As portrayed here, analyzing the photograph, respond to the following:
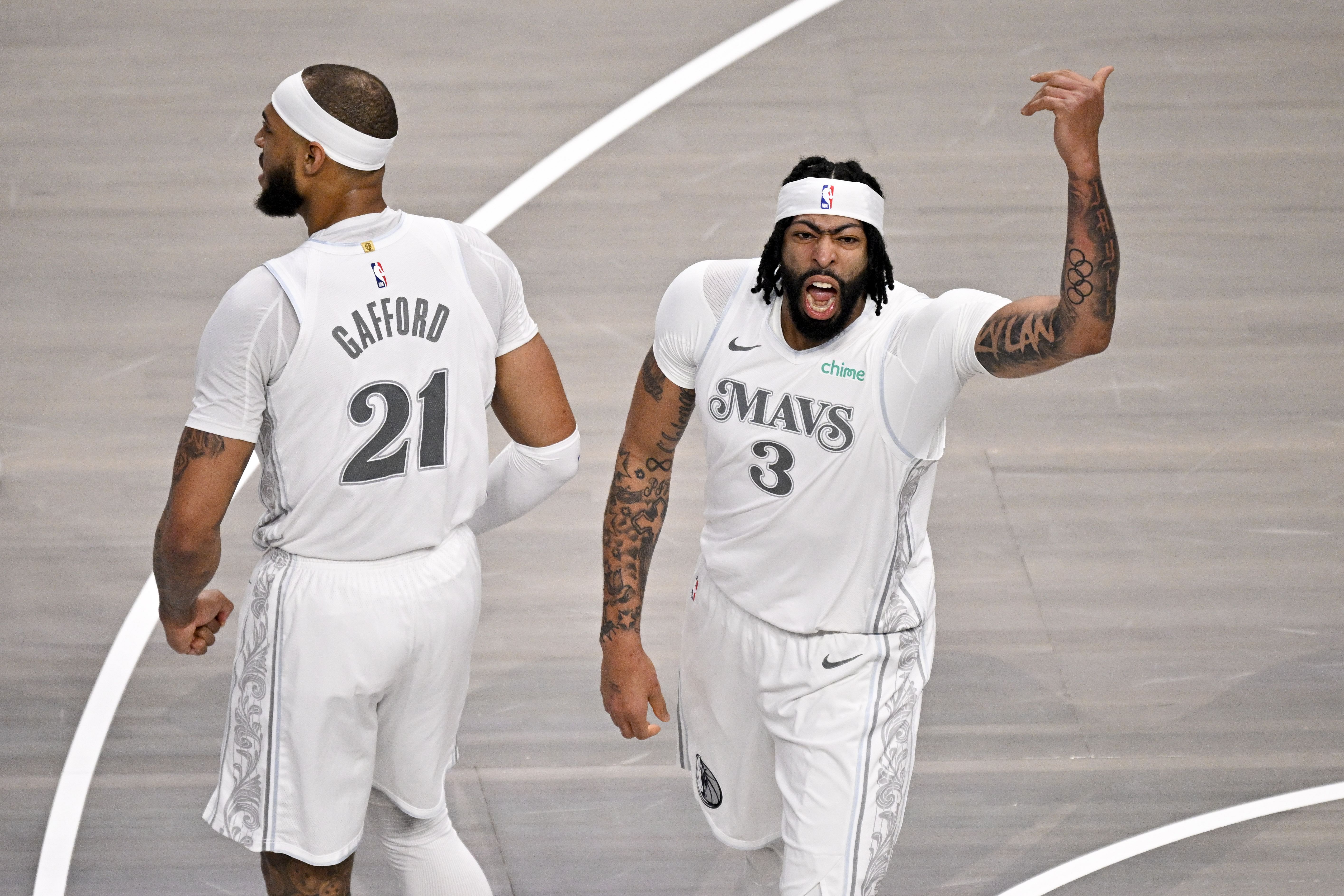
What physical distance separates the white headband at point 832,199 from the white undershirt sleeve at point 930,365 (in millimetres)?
262

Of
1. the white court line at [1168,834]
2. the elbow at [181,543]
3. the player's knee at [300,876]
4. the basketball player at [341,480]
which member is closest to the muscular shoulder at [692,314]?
the basketball player at [341,480]

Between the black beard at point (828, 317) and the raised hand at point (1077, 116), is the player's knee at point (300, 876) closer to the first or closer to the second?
the black beard at point (828, 317)

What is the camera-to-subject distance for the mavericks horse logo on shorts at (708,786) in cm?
399

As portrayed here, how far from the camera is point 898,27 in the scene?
9383 mm

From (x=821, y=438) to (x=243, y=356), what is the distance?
4.22 feet

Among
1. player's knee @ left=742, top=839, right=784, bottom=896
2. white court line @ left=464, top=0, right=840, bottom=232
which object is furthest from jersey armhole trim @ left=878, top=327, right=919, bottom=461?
white court line @ left=464, top=0, right=840, bottom=232

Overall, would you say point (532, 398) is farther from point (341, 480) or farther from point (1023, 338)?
point (1023, 338)

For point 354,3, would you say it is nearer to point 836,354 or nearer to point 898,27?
point 898,27

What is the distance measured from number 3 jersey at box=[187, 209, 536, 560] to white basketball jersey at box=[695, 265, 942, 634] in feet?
1.91

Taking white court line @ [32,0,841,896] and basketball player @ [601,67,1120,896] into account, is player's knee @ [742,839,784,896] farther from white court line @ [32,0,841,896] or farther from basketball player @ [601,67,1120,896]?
white court line @ [32,0,841,896]

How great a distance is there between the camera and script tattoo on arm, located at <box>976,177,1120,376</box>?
10.4ft

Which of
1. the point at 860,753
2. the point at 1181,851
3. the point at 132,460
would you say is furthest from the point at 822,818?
the point at 132,460

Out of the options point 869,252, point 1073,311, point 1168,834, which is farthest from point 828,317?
point 1168,834

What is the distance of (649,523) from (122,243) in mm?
4709
